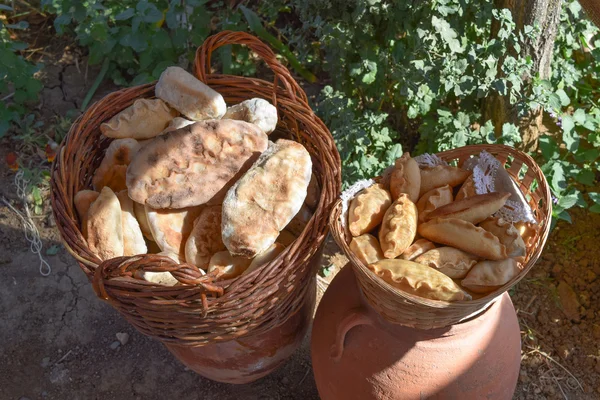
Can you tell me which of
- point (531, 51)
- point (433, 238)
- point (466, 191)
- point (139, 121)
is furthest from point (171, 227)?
point (531, 51)

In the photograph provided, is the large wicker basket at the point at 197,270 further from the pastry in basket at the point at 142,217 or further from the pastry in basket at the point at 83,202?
the pastry in basket at the point at 142,217

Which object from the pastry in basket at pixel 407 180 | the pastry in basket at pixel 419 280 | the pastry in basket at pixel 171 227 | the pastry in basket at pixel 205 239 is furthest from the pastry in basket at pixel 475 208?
the pastry in basket at pixel 171 227

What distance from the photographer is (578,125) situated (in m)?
2.93

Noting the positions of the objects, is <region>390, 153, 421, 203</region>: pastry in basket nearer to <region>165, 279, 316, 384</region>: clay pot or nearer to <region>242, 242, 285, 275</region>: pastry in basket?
<region>242, 242, 285, 275</region>: pastry in basket

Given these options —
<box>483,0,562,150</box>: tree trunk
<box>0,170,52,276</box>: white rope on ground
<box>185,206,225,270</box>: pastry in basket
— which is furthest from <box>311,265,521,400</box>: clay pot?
<box>0,170,52,276</box>: white rope on ground

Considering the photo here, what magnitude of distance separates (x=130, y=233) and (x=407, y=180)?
927mm

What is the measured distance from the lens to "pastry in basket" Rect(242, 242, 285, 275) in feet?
5.92

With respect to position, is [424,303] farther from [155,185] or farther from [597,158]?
[597,158]

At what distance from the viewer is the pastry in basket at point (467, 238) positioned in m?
1.64

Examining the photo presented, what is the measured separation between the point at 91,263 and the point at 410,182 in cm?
99

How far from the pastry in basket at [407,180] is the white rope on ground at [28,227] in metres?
2.07

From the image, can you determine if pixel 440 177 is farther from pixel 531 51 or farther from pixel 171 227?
pixel 531 51

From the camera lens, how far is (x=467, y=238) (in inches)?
65.5

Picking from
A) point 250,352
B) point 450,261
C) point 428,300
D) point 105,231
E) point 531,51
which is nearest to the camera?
point 428,300
